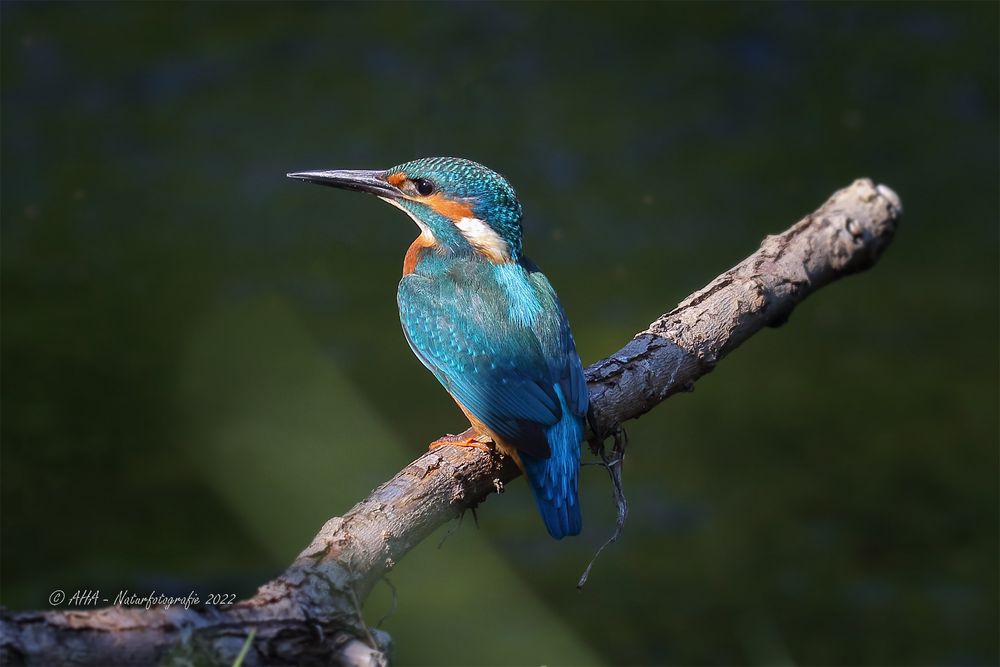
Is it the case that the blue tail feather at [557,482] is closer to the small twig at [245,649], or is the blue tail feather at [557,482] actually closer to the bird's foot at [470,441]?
the bird's foot at [470,441]

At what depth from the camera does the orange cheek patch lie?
3.15 meters

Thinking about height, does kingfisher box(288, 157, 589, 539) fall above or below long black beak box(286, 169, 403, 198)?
below

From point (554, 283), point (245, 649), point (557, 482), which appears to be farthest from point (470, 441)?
point (554, 283)

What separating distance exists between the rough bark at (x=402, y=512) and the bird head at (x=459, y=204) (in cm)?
47

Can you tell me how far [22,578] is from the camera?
3844 mm

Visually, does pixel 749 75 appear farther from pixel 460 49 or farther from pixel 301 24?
pixel 301 24

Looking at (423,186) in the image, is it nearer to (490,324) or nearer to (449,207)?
(449,207)

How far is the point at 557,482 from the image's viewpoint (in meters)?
2.62

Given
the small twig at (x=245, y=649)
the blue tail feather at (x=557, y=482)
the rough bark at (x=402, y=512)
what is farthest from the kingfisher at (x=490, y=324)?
the small twig at (x=245, y=649)

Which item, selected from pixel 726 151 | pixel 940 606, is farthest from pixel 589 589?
pixel 726 151

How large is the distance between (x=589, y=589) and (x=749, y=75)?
3436mm

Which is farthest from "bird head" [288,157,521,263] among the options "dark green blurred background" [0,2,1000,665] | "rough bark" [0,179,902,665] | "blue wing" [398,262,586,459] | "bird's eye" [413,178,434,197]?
"dark green blurred background" [0,2,1000,665]

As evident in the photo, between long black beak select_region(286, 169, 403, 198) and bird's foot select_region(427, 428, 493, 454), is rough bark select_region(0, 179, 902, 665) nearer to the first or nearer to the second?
bird's foot select_region(427, 428, 493, 454)

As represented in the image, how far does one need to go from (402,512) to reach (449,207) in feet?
A: 3.53
